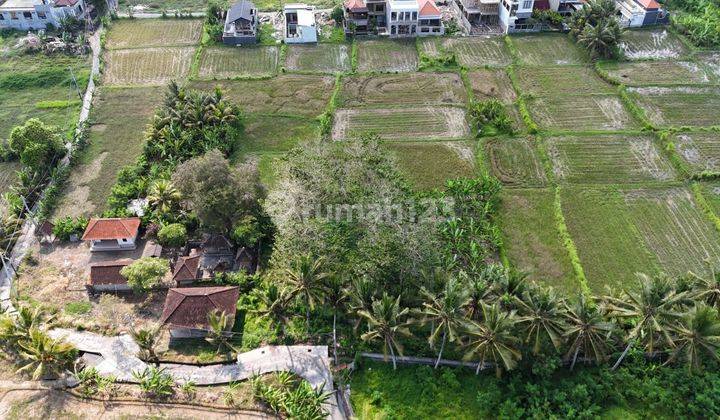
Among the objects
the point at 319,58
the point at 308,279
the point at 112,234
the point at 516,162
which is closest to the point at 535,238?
the point at 516,162

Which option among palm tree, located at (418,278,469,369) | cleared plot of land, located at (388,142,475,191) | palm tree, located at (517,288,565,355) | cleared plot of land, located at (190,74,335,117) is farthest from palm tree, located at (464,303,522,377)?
cleared plot of land, located at (190,74,335,117)

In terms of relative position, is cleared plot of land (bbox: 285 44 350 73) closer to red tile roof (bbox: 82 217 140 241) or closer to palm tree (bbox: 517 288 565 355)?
red tile roof (bbox: 82 217 140 241)

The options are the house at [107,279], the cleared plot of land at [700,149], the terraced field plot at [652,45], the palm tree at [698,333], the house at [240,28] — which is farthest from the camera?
the house at [240,28]

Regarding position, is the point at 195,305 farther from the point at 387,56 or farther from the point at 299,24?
the point at 299,24

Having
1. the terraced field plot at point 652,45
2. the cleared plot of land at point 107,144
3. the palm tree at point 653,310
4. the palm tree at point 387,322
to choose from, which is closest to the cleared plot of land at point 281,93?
the cleared plot of land at point 107,144

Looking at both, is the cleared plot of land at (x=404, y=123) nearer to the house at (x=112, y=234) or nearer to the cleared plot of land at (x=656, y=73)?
the cleared plot of land at (x=656, y=73)

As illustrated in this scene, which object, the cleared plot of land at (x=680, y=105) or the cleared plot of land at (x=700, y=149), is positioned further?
the cleared plot of land at (x=680, y=105)

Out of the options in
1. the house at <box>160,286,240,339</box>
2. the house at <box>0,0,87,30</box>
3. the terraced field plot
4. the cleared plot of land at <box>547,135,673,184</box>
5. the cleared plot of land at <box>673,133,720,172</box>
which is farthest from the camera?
the house at <box>0,0,87,30</box>
